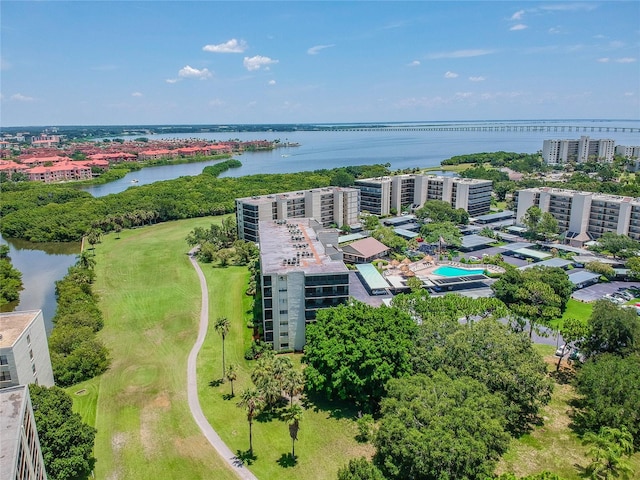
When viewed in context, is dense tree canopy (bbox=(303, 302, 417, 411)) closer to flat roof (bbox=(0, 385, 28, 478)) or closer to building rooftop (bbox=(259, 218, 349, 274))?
building rooftop (bbox=(259, 218, 349, 274))

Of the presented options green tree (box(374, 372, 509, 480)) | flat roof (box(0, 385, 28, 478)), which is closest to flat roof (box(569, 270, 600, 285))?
green tree (box(374, 372, 509, 480))

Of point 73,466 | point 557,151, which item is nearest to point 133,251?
point 73,466

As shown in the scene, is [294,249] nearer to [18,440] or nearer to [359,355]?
[359,355]

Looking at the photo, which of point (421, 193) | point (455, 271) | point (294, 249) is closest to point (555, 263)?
point (455, 271)

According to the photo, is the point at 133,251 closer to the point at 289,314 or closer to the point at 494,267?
the point at 289,314

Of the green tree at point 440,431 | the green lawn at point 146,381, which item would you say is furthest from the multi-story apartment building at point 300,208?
the green tree at point 440,431

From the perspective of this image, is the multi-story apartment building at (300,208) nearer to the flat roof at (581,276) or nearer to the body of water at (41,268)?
the body of water at (41,268)
